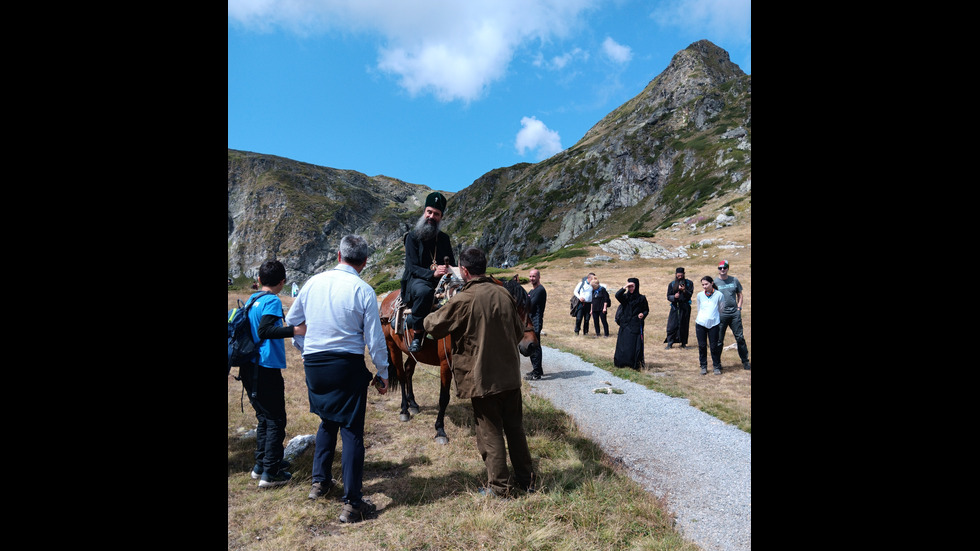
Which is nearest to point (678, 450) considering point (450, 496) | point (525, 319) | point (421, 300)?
point (525, 319)

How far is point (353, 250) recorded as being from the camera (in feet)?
13.5

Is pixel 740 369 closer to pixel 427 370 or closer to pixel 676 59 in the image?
pixel 427 370

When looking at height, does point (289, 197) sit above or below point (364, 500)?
above

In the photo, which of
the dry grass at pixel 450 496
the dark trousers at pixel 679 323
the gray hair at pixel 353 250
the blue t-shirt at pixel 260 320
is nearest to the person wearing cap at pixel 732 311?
the dry grass at pixel 450 496

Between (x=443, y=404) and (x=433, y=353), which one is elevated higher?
(x=433, y=353)

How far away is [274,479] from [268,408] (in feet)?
2.33

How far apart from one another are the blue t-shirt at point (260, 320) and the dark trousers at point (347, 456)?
3.09 feet

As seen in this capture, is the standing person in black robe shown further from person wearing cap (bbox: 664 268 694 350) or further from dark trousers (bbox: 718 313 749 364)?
person wearing cap (bbox: 664 268 694 350)

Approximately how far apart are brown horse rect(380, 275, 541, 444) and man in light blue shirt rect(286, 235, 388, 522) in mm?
1247

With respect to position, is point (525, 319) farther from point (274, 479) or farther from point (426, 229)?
point (274, 479)

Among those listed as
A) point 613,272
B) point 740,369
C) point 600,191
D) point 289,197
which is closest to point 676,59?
point 600,191

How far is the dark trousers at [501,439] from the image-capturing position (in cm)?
405
